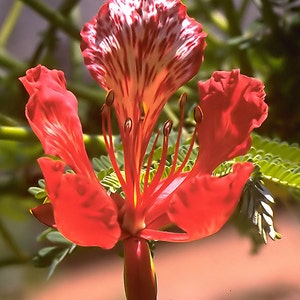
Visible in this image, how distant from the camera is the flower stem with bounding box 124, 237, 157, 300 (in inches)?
14.1

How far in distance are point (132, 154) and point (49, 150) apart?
0.06 meters

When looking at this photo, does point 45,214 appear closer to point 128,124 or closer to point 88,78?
point 128,124

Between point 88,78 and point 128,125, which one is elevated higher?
point 128,125

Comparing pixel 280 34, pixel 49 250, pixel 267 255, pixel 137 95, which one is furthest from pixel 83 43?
pixel 267 255

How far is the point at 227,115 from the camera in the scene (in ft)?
1.24

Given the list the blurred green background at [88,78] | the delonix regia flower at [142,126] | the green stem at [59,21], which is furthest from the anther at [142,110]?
the green stem at [59,21]

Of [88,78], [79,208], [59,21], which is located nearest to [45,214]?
[79,208]

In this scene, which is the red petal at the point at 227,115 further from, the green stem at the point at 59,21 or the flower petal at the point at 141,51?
the green stem at the point at 59,21

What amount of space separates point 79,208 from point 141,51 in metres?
0.10

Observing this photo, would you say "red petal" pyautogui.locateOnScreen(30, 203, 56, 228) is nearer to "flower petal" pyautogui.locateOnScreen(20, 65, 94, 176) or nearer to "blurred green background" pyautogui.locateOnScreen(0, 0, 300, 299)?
"flower petal" pyautogui.locateOnScreen(20, 65, 94, 176)

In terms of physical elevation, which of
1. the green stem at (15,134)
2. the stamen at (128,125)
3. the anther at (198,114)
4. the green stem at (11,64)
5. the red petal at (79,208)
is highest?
the anther at (198,114)

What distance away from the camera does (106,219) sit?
33cm

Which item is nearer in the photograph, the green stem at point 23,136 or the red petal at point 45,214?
the red petal at point 45,214

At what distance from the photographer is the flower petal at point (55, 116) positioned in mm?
356
